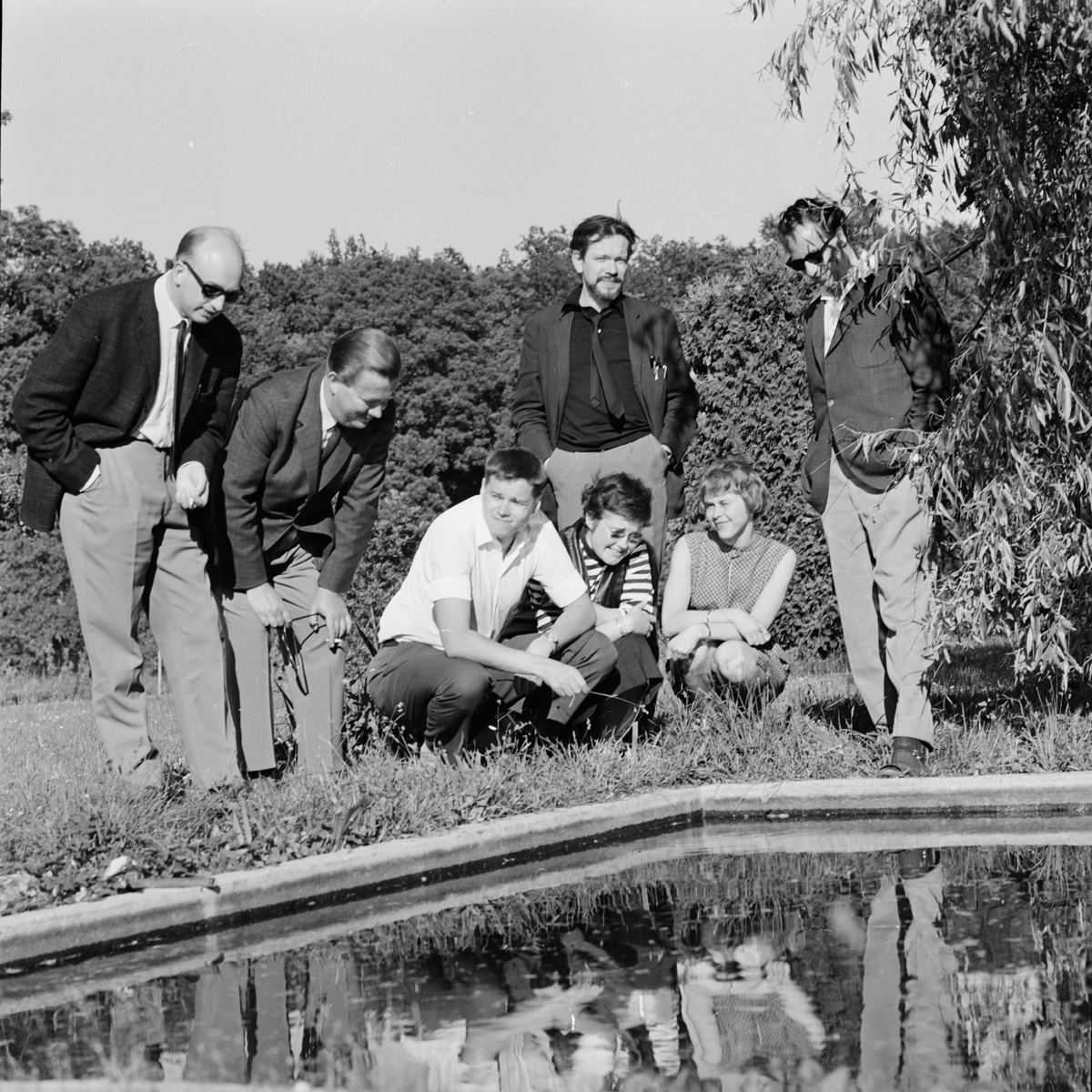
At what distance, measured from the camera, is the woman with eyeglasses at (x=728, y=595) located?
20.5 feet

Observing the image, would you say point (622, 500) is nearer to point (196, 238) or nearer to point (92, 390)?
point (196, 238)

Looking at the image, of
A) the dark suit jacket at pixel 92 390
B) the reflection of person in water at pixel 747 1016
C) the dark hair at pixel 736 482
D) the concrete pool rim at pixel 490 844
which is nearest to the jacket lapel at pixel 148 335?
the dark suit jacket at pixel 92 390

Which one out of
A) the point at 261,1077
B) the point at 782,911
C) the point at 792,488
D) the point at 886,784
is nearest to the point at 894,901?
the point at 782,911

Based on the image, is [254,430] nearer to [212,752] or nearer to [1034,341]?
[212,752]

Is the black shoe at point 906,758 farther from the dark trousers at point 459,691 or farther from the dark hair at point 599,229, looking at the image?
the dark hair at point 599,229

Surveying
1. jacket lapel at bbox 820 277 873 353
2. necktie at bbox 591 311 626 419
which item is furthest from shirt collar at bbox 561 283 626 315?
jacket lapel at bbox 820 277 873 353

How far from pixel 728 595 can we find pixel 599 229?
1587 millimetres

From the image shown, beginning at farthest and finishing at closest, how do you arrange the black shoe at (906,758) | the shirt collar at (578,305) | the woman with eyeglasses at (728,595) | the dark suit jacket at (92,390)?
the shirt collar at (578,305)
the woman with eyeglasses at (728,595)
the black shoe at (906,758)
the dark suit jacket at (92,390)

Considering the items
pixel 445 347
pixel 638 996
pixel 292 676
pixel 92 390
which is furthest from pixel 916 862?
pixel 445 347

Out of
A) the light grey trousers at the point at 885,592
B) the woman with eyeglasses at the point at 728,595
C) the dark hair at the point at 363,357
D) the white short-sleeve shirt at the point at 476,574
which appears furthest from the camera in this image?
the woman with eyeglasses at the point at 728,595

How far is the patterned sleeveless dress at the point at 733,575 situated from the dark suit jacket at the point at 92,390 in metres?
2.30

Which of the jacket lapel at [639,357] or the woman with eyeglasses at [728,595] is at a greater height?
the jacket lapel at [639,357]

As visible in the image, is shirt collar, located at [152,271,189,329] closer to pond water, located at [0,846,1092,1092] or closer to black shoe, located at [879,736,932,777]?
pond water, located at [0,846,1092,1092]

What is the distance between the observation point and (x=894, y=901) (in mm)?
4184
